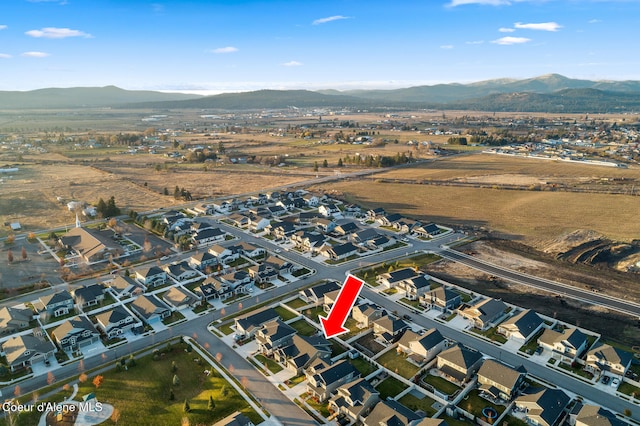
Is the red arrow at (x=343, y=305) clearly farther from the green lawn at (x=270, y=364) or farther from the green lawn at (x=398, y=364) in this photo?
the green lawn at (x=398, y=364)

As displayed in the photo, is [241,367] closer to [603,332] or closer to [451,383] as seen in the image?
[451,383]

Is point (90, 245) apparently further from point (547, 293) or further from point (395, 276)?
point (547, 293)

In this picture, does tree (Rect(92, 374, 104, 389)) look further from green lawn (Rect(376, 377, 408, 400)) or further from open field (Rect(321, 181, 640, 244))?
open field (Rect(321, 181, 640, 244))

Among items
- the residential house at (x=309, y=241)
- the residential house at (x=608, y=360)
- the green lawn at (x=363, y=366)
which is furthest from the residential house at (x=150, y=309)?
the residential house at (x=608, y=360)

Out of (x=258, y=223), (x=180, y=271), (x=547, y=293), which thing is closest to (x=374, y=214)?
(x=258, y=223)

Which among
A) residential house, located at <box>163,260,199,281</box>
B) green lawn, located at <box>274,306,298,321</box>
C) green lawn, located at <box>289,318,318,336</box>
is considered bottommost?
green lawn, located at <box>289,318,318,336</box>

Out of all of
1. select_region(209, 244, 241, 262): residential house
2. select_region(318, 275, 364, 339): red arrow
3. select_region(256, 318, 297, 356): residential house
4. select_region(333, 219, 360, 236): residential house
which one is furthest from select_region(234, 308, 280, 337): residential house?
select_region(333, 219, 360, 236): residential house

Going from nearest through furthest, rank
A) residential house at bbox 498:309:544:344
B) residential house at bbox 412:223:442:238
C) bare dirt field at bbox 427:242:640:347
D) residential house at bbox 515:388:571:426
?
residential house at bbox 515:388:571:426, residential house at bbox 498:309:544:344, bare dirt field at bbox 427:242:640:347, residential house at bbox 412:223:442:238
